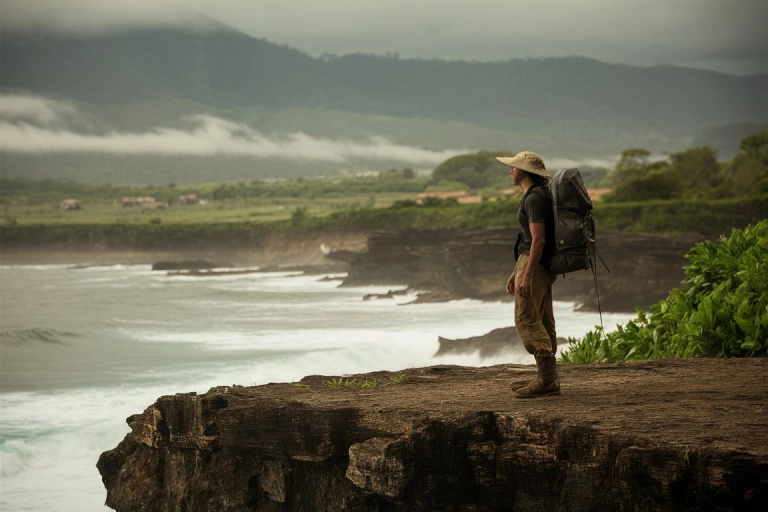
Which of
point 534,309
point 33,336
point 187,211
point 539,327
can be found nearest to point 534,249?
point 534,309

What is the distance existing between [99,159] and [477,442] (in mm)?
112430

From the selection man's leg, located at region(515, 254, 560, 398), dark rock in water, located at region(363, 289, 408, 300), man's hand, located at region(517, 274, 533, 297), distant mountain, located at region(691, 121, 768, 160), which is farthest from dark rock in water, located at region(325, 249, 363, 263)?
distant mountain, located at region(691, 121, 768, 160)

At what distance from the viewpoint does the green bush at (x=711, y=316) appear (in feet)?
30.8

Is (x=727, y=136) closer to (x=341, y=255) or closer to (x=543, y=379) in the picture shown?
(x=341, y=255)

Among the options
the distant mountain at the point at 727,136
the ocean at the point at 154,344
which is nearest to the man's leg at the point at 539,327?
the ocean at the point at 154,344

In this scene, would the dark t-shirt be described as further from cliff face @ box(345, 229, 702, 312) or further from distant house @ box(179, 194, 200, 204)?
distant house @ box(179, 194, 200, 204)

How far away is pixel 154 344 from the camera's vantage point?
3256 centimetres

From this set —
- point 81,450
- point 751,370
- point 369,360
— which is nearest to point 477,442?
point 751,370

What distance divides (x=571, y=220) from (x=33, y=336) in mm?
30075

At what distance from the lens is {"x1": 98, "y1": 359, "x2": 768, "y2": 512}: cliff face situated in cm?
614

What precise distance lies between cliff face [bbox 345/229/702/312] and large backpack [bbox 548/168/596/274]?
29.2 meters

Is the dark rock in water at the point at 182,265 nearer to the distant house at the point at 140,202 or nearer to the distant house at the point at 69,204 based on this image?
the distant house at the point at 69,204

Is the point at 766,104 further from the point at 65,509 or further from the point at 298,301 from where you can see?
the point at 65,509

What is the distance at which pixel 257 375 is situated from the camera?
Answer: 2444 cm
